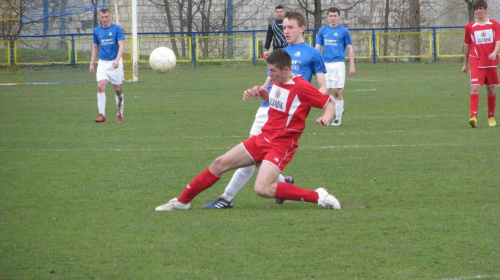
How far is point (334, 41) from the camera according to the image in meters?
13.4

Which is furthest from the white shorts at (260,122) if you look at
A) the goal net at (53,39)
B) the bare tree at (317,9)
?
the bare tree at (317,9)

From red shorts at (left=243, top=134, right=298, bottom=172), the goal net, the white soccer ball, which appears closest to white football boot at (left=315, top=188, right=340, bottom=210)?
red shorts at (left=243, top=134, right=298, bottom=172)

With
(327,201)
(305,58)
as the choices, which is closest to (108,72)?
(305,58)

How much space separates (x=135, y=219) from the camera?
5922 millimetres

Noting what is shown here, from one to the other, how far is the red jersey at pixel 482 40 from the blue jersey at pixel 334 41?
2176 millimetres

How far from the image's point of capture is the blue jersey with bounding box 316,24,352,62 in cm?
1334

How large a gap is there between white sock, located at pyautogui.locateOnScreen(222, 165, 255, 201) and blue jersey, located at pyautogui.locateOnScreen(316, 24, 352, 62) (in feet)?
23.5

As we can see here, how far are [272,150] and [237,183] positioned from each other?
1.50 feet

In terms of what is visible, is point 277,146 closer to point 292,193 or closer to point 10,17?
point 292,193

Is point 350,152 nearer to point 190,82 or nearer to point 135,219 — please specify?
point 135,219

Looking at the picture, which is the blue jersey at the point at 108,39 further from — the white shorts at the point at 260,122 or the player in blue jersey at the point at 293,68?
the white shorts at the point at 260,122

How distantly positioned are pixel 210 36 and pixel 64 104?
18.6 m

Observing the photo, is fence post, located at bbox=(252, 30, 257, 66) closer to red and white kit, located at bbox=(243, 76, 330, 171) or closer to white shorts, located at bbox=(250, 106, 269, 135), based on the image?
white shorts, located at bbox=(250, 106, 269, 135)

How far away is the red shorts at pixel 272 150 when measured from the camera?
6.32m
